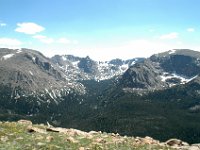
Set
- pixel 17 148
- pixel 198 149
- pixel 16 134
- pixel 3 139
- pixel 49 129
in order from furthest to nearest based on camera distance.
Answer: pixel 49 129
pixel 198 149
pixel 16 134
pixel 3 139
pixel 17 148

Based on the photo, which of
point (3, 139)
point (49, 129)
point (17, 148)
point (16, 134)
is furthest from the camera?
point (49, 129)

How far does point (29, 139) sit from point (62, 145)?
3661 millimetres

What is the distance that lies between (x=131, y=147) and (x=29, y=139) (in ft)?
31.2

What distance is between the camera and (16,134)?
116 feet

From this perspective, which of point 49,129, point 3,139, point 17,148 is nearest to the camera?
point 17,148

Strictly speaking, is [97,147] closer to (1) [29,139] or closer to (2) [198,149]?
(1) [29,139]

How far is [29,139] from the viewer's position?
33.4 m

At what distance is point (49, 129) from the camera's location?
40531mm

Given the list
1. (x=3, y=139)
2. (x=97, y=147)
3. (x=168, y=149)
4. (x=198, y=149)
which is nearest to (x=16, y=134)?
(x=3, y=139)

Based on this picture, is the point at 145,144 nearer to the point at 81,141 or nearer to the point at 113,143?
the point at 113,143

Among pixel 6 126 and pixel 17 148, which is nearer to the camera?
pixel 17 148

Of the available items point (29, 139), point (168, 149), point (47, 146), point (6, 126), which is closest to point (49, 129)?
point (6, 126)

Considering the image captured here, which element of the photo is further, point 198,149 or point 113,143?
point 198,149

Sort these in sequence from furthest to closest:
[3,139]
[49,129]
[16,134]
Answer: [49,129]
[16,134]
[3,139]
